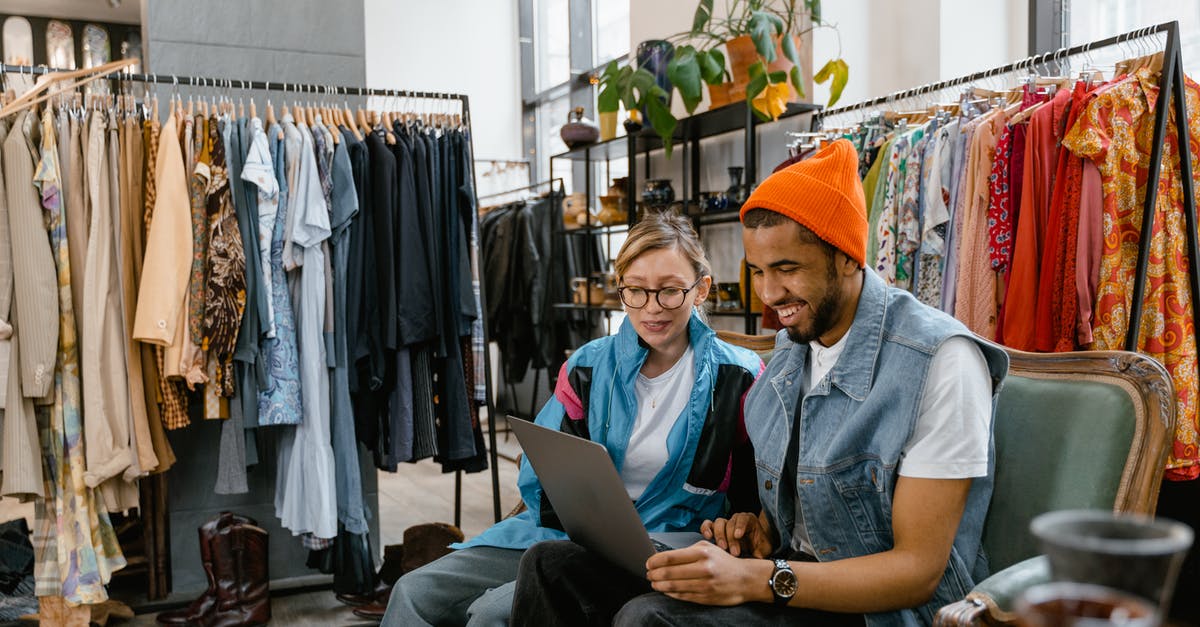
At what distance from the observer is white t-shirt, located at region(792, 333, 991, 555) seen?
114 cm

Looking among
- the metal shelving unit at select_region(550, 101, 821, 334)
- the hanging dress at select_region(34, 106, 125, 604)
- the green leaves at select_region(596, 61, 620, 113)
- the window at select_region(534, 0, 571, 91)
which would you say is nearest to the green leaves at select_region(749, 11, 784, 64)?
the metal shelving unit at select_region(550, 101, 821, 334)

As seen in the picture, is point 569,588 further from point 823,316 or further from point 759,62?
point 759,62

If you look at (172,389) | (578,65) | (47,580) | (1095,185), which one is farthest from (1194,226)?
(578,65)

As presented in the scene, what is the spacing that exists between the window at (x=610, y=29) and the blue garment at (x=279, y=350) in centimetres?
356

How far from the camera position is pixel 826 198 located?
1.25 meters

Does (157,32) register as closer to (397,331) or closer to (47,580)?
(397,331)

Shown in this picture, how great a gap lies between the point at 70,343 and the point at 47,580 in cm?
66

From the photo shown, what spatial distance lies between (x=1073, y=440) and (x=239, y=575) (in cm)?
238

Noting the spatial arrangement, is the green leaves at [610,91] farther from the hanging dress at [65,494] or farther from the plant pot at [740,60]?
the hanging dress at [65,494]

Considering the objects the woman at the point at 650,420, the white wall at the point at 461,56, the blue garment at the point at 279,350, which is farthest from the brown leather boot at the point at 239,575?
the white wall at the point at 461,56

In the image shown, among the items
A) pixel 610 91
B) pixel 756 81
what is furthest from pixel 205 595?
pixel 756 81

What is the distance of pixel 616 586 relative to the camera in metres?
1.43

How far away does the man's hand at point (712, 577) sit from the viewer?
1146 mm

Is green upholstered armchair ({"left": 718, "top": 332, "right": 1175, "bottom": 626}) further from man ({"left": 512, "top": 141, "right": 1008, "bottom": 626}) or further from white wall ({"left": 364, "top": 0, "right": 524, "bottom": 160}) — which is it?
white wall ({"left": 364, "top": 0, "right": 524, "bottom": 160})
